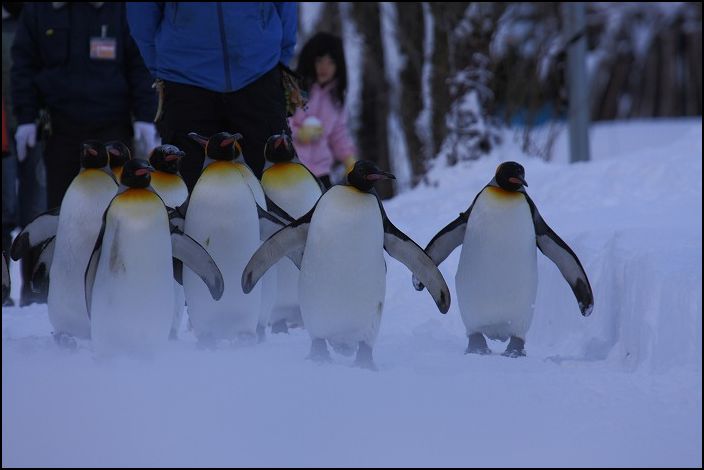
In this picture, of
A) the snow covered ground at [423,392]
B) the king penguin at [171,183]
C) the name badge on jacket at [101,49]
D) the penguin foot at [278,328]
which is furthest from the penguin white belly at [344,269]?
the name badge on jacket at [101,49]

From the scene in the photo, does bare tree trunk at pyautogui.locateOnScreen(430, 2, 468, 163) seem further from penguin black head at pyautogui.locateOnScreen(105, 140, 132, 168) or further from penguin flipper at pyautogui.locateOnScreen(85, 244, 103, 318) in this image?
penguin flipper at pyautogui.locateOnScreen(85, 244, 103, 318)

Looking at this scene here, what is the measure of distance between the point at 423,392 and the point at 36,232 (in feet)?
5.99

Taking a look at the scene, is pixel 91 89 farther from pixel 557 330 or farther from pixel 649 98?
pixel 649 98

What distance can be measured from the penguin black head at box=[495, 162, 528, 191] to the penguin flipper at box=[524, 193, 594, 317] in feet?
0.22

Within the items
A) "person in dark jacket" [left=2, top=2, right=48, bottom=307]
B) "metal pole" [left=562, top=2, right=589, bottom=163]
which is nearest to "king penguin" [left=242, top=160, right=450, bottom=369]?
"person in dark jacket" [left=2, top=2, right=48, bottom=307]

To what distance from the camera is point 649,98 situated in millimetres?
23266

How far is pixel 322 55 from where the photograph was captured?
6715 mm

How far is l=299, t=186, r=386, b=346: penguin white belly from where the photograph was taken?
3.72 meters

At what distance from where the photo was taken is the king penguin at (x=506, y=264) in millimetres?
3992

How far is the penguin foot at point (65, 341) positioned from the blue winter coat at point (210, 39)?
106 cm

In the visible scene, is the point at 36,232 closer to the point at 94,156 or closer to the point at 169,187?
the point at 94,156

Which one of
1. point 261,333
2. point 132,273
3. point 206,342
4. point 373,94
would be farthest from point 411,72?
point 132,273

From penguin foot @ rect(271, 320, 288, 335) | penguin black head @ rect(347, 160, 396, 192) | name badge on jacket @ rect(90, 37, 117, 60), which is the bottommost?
penguin foot @ rect(271, 320, 288, 335)

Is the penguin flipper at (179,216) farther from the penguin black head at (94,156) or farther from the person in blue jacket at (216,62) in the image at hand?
the person in blue jacket at (216,62)
